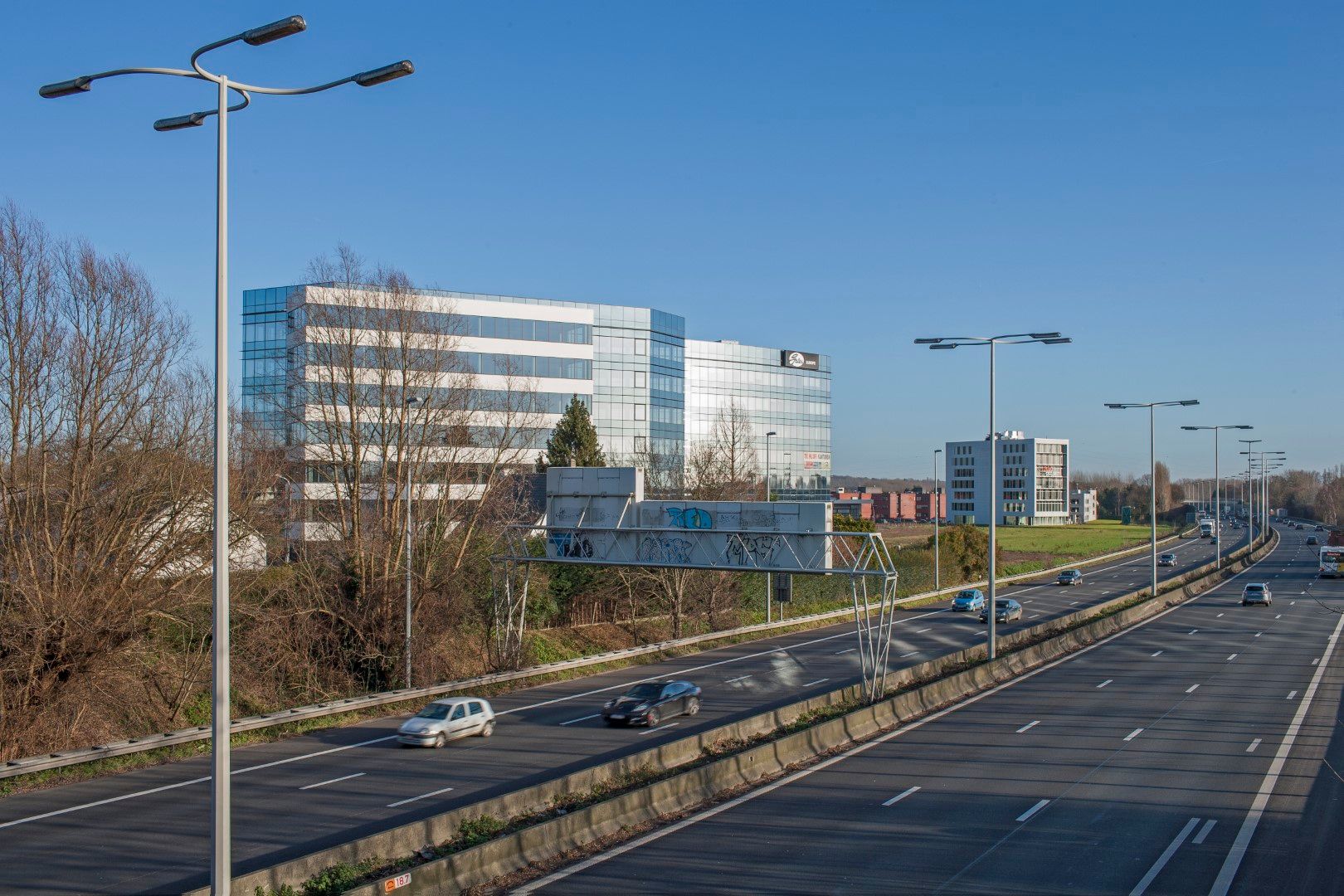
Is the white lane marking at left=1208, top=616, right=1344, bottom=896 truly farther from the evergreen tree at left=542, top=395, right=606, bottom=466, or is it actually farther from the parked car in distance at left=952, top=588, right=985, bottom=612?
the evergreen tree at left=542, top=395, right=606, bottom=466

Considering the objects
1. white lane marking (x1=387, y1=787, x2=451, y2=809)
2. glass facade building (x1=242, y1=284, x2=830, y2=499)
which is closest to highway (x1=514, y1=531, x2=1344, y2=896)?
white lane marking (x1=387, y1=787, x2=451, y2=809)

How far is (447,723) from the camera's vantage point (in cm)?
2662

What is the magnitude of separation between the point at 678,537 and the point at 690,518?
103cm

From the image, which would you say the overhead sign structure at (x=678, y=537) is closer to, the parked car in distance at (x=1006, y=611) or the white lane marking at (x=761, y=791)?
the white lane marking at (x=761, y=791)

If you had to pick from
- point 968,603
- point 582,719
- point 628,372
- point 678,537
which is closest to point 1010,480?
point 628,372

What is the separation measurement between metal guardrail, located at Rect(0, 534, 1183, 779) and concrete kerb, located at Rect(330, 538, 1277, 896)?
42.5 ft

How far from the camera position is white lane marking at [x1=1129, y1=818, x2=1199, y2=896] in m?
14.4

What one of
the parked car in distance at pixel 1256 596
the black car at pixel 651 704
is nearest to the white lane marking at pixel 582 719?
the black car at pixel 651 704

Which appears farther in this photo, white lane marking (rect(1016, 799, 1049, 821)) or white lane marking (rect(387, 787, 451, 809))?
white lane marking (rect(387, 787, 451, 809))

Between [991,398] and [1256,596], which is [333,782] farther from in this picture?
[1256,596]

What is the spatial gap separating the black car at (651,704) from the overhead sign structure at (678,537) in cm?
409

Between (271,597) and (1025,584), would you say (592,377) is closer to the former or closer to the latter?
(1025,584)

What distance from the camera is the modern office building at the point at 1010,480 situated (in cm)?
18500

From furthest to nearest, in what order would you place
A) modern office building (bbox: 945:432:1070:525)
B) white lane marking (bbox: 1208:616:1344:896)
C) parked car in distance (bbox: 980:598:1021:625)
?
modern office building (bbox: 945:432:1070:525) → parked car in distance (bbox: 980:598:1021:625) → white lane marking (bbox: 1208:616:1344:896)
